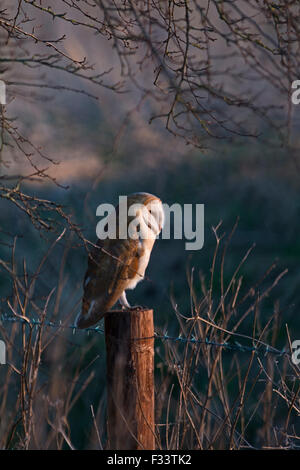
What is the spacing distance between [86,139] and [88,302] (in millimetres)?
11826

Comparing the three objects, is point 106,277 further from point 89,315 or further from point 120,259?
point 89,315

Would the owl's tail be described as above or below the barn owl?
below

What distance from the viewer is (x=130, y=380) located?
2703 millimetres

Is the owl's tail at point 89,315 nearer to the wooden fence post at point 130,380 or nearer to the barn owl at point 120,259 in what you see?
the barn owl at point 120,259

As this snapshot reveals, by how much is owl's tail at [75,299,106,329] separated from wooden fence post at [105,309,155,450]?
0.73 metres

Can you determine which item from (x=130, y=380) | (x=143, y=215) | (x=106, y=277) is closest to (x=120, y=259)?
(x=106, y=277)

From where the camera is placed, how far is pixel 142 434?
8.80ft

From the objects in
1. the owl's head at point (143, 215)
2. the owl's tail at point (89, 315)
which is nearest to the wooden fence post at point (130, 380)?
the owl's tail at point (89, 315)

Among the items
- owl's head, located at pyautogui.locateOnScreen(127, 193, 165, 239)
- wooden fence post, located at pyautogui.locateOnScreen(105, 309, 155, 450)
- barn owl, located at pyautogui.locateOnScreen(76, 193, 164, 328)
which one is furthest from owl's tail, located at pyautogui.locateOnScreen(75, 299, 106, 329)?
wooden fence post, located at pyautogui.locateOnScreen(105, 309, 155, 450)

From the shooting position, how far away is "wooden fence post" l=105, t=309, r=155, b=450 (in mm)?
2674

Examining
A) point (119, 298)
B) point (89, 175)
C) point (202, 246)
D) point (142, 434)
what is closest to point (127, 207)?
point (119, 298)

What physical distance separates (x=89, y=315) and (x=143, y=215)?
633 mm

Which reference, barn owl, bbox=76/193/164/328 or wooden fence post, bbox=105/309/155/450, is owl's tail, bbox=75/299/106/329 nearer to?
barn owl, bbox=76/193/164/328

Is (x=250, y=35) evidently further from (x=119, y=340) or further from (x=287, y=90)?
(x=119, y=340)
